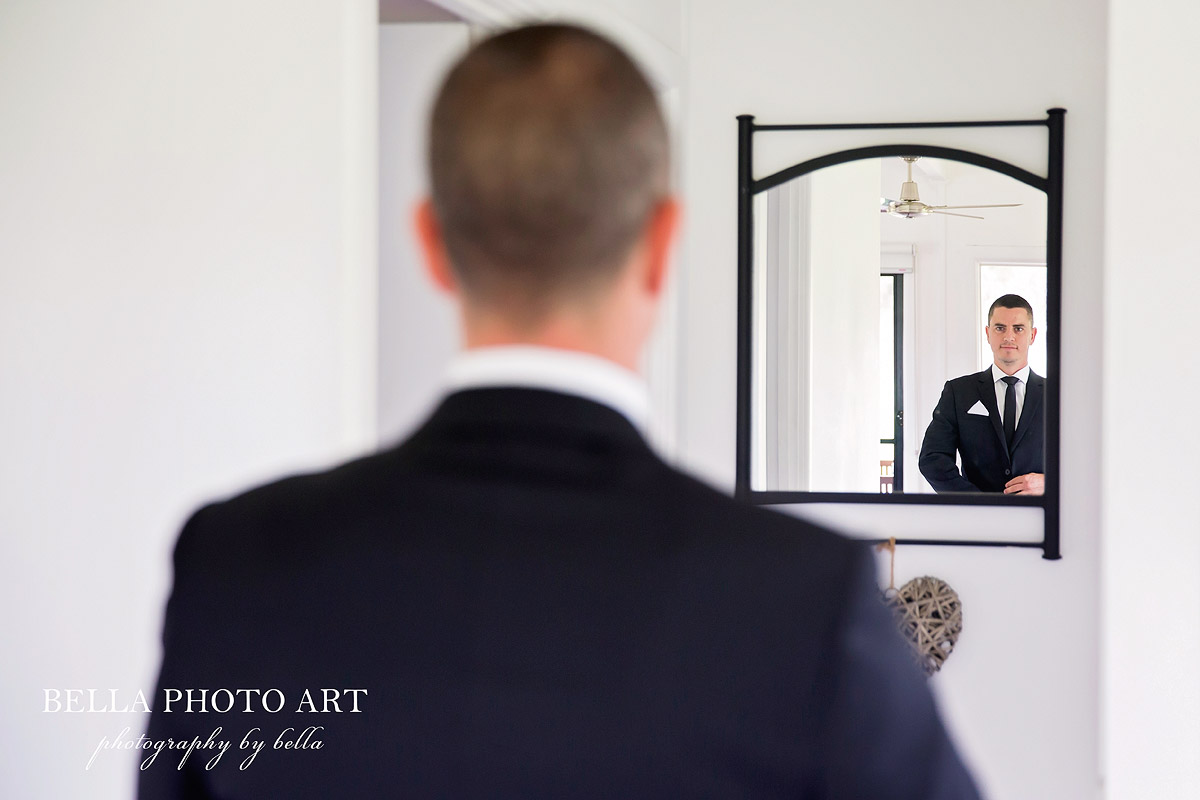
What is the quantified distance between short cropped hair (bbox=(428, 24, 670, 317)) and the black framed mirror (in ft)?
6.97

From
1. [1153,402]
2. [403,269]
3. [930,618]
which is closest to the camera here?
[1153,402]

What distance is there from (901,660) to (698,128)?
2.30 metres

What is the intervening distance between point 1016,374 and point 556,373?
225 centimetres

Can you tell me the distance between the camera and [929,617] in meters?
2.44

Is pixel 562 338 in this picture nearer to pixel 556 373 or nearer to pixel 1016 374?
pixel 556 373

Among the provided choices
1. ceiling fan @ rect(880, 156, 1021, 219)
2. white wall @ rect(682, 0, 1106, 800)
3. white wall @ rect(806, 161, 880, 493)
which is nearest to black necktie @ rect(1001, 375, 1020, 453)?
white wall @ rect(682, 0, 1106, 800)

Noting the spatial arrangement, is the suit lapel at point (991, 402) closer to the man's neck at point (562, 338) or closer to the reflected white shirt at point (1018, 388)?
the reflected white shirt at point (1018, 388)

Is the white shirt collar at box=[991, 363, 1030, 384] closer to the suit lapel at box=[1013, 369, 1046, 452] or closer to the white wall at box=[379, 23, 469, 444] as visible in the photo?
the suit lapel at box=[1013, 369, 1046, 452]

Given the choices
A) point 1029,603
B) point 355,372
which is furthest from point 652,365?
point 355,372

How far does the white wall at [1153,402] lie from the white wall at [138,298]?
1208mm

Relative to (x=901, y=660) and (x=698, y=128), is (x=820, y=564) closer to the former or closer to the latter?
(x=901, y=660)

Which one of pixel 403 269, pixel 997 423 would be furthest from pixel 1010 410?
pixel 403 269

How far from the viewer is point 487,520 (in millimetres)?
498

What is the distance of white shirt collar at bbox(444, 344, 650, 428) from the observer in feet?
1.67
